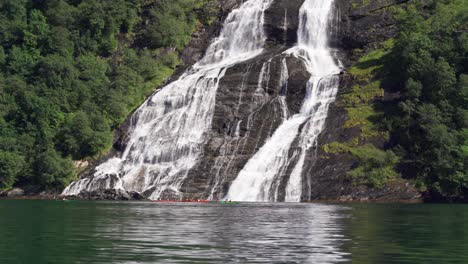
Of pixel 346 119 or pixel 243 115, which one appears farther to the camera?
pixel 243 115

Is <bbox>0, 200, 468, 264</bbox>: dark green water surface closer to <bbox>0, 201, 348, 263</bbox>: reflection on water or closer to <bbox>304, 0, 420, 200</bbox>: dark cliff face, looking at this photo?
<bbox>0, 201, 348, 263</bbox>: reflection on water

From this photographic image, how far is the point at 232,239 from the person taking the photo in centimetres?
3766

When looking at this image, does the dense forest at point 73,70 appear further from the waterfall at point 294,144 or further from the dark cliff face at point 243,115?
the waterfall at point 294,144

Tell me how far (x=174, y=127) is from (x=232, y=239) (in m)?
67.0

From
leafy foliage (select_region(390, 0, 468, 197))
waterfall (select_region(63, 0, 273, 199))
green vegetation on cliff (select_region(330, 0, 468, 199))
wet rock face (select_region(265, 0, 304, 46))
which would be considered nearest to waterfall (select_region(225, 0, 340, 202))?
wet rock face (select_region(265, 0, 304, 46))

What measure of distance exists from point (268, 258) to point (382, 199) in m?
54.9

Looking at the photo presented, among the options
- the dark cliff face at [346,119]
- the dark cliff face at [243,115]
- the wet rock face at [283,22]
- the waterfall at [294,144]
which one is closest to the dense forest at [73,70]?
the wet rock face at [283,22]

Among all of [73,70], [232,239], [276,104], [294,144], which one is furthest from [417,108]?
[232,239]

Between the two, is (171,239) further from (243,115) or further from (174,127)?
(174,127)

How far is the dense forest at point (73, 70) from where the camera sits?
104 meters

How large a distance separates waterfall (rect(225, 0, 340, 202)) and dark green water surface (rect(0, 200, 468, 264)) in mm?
34362

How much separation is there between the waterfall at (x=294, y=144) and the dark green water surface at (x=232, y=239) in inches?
1353

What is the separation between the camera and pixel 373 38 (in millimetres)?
111625

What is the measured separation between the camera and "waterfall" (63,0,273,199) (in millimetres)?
96688
